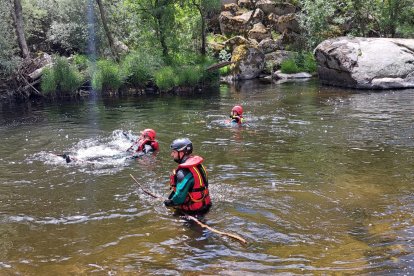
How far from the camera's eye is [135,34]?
2836 cm

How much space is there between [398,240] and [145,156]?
709 cm

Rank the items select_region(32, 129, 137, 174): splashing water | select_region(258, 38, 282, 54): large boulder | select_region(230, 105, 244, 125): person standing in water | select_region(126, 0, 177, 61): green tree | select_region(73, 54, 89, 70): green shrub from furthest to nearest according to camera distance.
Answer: select_region(258, 38, 282, 54): large boulder, select_region(126, 0, 177, 61): green tree, select_region(73, 54, 89, 70): green shrub, select_region(230, 105, 244, 125): person standing in water, select_region(32, 129, 137, 174): splashing water

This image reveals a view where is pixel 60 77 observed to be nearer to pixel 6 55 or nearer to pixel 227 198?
pixel 6 55

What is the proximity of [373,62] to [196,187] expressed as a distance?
1887cm

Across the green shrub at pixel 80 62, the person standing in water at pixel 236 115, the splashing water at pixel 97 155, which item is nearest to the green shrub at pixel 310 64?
the green shrub at pixel 80 62

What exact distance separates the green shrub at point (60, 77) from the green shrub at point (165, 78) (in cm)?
436

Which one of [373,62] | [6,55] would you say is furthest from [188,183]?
[6,55]

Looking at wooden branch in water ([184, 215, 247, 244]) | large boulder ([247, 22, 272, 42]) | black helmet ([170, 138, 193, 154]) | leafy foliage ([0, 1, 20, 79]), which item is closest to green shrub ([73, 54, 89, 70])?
leafy foliage ([0, 1, 20, 79])

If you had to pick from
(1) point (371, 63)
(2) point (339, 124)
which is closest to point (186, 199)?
(2) point (339, 124)

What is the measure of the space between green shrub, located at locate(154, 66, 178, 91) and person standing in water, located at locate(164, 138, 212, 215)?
1814cm

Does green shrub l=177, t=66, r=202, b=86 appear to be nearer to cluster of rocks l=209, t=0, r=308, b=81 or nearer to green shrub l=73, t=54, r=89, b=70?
green shrub l=73, t=54, r=89, b=70

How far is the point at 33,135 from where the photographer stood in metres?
15.1

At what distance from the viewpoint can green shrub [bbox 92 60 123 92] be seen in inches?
935

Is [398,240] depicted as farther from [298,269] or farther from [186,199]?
[186,199]
